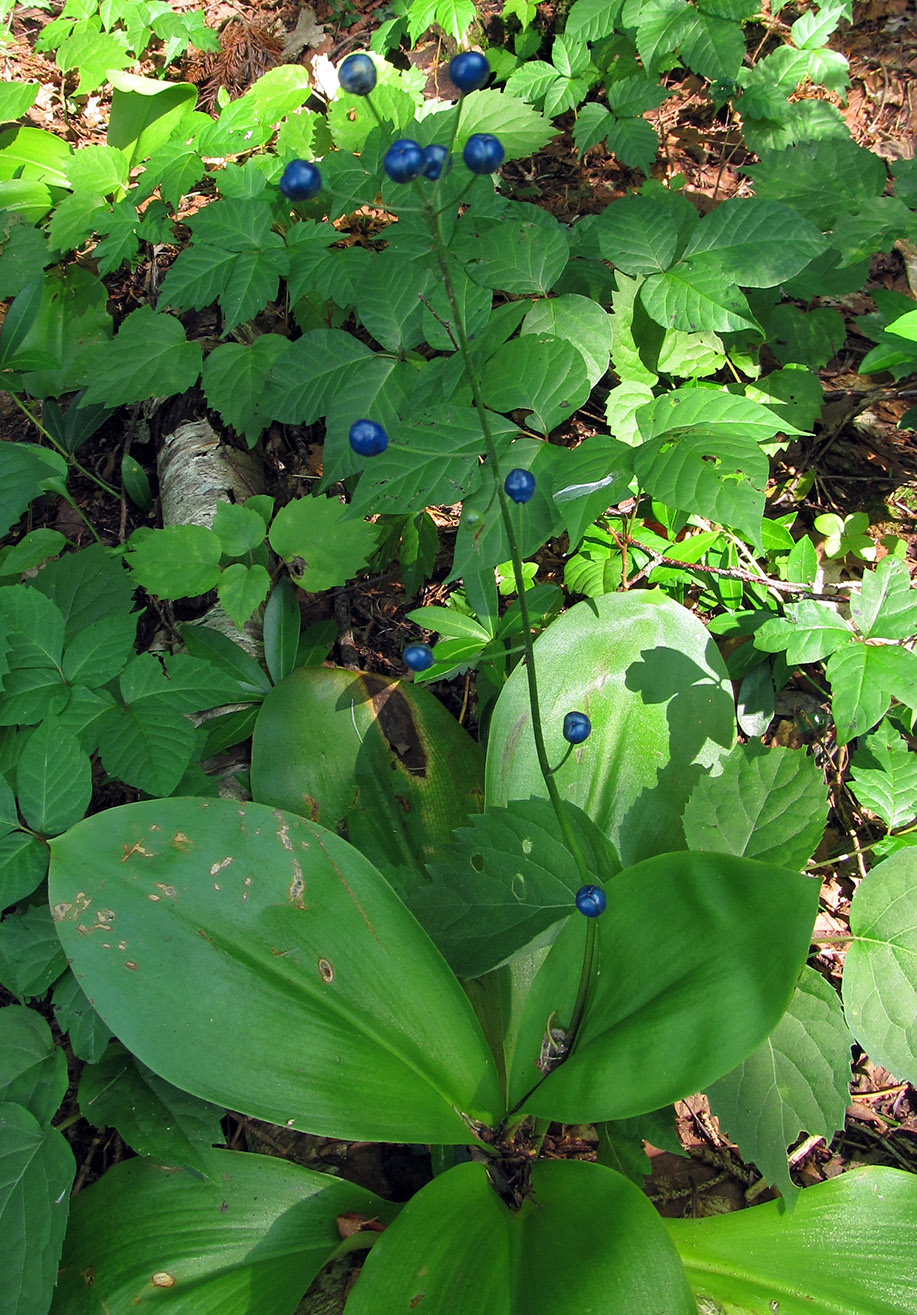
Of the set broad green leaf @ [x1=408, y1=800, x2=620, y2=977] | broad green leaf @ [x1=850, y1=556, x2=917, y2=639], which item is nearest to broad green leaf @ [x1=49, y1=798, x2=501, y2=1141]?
broad green leaf @ [x1=408, y1=800, x2=620, y2=977]

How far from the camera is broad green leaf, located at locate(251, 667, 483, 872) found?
1.85 m

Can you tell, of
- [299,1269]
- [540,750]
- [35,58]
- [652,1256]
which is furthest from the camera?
[35,58]

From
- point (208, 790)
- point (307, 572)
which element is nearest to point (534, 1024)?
point (208, 790)

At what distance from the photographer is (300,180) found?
1.01 meters

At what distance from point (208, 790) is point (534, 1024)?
89 centimetres

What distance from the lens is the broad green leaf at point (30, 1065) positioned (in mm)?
1578

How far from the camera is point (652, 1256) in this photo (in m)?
1.20

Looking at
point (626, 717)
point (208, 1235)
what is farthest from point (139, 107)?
point (208, 1235)

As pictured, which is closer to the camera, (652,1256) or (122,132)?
(652,1256)

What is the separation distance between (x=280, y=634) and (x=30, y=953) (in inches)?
36.6

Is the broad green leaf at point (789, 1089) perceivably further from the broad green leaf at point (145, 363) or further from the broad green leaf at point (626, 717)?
the broad green leaf at point (145, 363)

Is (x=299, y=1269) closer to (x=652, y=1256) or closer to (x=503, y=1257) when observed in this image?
(x=503, y=1257)

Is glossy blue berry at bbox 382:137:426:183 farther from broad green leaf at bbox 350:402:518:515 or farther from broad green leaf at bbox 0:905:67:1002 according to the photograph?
broad green leaf at bbox 0:905:67:1002

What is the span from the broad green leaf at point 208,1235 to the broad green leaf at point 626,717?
2.75ft
